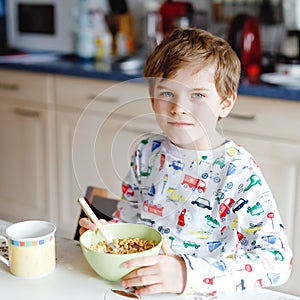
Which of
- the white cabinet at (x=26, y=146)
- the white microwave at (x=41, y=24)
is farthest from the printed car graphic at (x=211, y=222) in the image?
the white microwave at (x=41, y=24)

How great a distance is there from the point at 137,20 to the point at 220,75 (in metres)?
1.93

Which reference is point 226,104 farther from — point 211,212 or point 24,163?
point 24,163

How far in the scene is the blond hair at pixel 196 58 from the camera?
1.19m

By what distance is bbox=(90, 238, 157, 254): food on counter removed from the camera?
1061mm

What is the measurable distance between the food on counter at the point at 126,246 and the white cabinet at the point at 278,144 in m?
1.11

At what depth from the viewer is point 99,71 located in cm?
250

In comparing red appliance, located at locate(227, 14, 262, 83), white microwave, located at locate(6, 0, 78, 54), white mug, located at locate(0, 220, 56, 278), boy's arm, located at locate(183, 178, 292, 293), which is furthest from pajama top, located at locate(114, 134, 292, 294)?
white microwave, located at locate(6, 0, 78, 54)

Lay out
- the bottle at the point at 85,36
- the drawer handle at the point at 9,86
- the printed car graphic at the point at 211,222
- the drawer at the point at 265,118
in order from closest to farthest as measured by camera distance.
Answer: the printed car graphic at the point at 211,222, the drawer at the point at 265,118, the drawer handle at the point at 9,86, the bottle at the point at 85,36

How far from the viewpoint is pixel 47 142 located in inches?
110

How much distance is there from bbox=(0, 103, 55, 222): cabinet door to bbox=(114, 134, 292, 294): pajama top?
148 cm

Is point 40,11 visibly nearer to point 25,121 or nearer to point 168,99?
point 25,121

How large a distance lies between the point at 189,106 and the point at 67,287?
396 mm

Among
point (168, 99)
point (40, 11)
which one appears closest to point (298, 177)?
point (168, 99)

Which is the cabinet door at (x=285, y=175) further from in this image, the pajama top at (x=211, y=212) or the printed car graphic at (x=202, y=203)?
the printed car graphic at (x=202, y=203)
